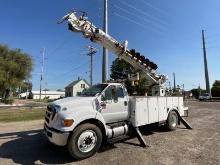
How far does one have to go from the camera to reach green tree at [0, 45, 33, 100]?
4216cm

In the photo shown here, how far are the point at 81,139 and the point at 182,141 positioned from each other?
4361mm

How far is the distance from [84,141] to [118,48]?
18.1ft

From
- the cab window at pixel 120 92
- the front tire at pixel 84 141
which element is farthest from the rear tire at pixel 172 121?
the front tire at pixel 84 141

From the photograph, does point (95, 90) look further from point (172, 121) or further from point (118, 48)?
point (172, 121)

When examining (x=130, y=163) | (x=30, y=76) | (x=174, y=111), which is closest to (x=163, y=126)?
(x=174, y=111)

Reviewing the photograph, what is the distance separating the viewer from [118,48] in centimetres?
1105

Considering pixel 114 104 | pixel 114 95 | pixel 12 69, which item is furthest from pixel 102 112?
pixel 12 69

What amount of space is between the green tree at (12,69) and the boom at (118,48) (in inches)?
1381

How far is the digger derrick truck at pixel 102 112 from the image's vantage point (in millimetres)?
6913

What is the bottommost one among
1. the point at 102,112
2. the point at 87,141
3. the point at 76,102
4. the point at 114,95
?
the point at 87,141

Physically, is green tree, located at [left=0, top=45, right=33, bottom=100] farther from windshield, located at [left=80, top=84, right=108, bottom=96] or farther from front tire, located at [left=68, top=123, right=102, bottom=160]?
front tire, located at [left=68, top=123, right=102, bottom=160]

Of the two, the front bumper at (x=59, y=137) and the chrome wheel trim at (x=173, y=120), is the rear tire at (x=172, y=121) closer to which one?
the chrome wheel trim at (x=173, y=120)

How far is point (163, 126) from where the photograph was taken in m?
11.2

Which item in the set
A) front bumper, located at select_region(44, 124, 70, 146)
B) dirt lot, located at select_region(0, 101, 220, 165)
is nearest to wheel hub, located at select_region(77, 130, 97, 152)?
dirt lot, located at select_region(0, 101, 220, 165)
